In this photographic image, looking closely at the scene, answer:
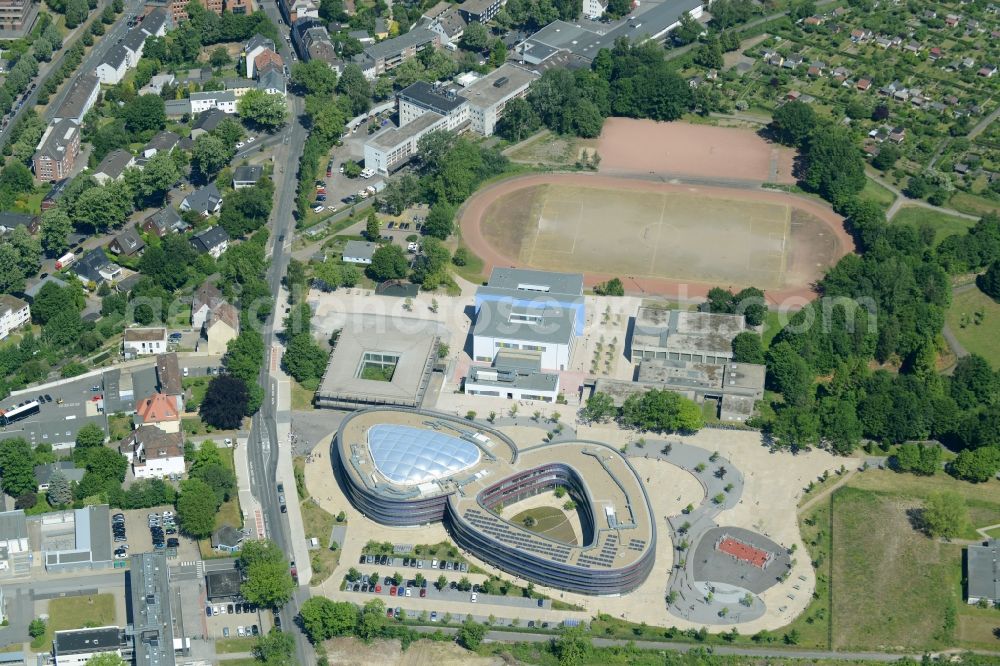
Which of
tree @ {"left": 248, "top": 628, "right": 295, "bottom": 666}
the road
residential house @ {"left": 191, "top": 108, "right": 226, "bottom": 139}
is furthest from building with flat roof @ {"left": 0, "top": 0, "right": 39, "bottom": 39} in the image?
tree @ {"left": 248, "top": 628, "right": 295, "bottom": 666}

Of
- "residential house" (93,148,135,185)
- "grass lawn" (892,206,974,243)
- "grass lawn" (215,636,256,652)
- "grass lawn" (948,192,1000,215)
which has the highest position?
"residential house" (93,148,135,185)

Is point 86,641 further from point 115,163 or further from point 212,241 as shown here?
point 115,163

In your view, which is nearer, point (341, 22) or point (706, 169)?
point (706, 169)

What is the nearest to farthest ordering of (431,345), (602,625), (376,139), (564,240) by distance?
(602,625)
(431,345)
(564,240)
(376,139)

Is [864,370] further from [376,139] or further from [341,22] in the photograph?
[341,22]

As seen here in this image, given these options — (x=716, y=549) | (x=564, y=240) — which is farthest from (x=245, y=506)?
(x=564, y=240)

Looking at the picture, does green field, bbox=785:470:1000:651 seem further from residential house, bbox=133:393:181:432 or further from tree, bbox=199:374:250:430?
residential house, bbox=133:393:181:432

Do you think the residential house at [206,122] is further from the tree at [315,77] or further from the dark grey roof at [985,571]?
the dark grey roof at [985,571]
